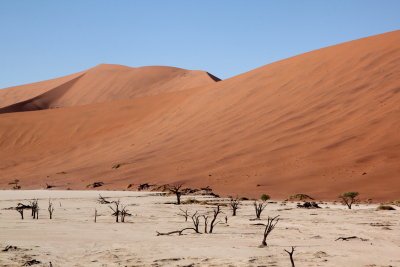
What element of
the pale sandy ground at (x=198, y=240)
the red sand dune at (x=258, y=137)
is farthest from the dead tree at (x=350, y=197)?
the pale sandy ground at (x=198, y=240)

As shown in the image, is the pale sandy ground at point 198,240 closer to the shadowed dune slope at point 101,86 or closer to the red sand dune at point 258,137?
the red sand dune at point 258,137

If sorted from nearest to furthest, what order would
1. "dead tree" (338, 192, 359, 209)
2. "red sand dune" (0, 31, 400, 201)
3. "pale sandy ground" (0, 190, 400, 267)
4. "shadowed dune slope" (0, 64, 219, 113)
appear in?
"pale sandy ground" (0, 190, 400, 267) → "dead tree" (338, 192, 359, 209) → "red sand dune" (0, 31, 400, 201) → "shadowed dune slope" (0, 64, 219, 113)

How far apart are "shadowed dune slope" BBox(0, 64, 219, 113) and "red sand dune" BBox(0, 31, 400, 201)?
91.3 feet

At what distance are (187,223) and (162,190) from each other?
12377 mm

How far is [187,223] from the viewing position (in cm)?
1326

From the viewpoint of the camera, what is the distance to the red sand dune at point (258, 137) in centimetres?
2405

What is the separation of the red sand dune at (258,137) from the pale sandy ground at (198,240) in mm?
6946

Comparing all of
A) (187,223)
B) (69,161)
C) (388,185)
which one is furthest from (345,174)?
(69,161)

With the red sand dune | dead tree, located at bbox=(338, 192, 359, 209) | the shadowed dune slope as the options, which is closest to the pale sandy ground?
dead tree, located at bbox=(338, 192, 359, 209)

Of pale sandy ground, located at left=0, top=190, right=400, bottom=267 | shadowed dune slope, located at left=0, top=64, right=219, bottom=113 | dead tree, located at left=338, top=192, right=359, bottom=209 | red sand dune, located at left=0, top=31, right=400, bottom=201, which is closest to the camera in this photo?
pale sandy ground, located at left=0, top=190, right=400, bottom=267

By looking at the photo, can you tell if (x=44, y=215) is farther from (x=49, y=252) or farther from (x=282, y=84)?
(x=282, y=84)

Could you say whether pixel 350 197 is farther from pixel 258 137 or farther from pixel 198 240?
pixel 258 137

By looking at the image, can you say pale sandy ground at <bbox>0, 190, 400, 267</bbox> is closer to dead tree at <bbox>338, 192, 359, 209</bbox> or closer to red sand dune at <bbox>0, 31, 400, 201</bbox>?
dead tree at <bbox>338, 192, 359, 209</bbox>

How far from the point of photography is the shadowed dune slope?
80.3m
